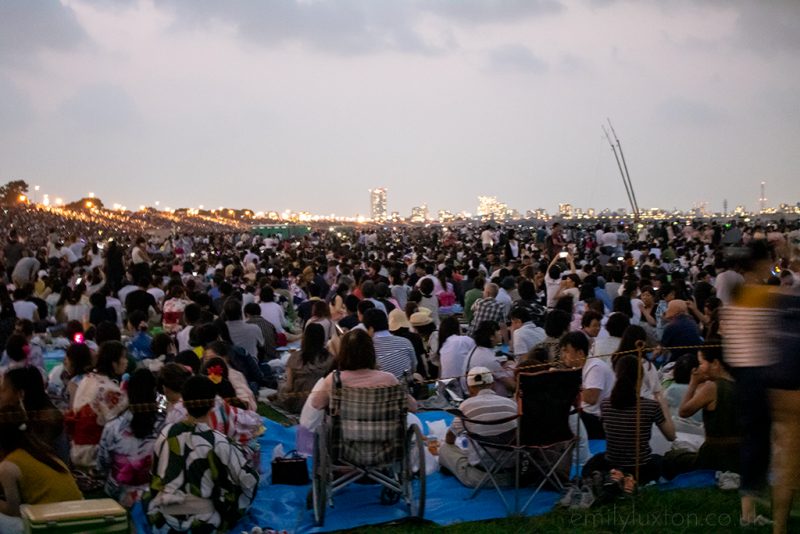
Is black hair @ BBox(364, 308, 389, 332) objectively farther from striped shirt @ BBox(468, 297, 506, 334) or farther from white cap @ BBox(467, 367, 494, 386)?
striped shirt @ BBox(468, 297, 506, 334)

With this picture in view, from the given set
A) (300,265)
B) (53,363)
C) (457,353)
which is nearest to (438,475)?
(457,353)

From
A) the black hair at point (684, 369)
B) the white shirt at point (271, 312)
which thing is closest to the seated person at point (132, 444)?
the black hair at point (684, 369)

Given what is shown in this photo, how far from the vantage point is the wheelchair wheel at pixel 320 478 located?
5586 millimetres

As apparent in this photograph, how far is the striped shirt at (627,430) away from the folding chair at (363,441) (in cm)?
148

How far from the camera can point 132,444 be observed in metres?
6.00

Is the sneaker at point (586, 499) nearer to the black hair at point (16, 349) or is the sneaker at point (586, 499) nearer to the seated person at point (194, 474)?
the seated person at point (194, 474)

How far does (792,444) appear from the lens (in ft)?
14.2

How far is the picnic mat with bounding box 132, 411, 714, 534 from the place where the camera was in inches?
230

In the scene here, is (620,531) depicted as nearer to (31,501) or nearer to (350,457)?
(350,457)

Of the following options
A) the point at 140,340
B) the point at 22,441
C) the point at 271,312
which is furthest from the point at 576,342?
the point at 271,312

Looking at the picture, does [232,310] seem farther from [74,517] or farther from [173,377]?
[74,517]

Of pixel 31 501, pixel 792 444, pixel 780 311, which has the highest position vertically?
pixel 780 311

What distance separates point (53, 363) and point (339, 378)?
6.02m

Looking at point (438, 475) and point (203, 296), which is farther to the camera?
point (203, 296)
